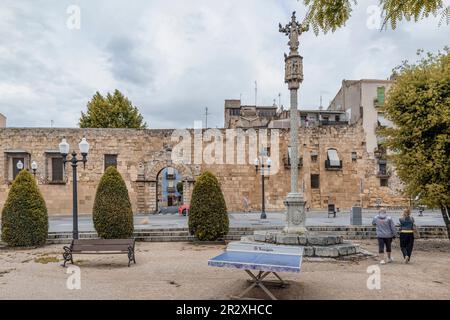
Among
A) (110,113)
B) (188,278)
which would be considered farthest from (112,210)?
(110,113)

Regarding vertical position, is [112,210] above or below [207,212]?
above

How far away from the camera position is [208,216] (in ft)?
42.6

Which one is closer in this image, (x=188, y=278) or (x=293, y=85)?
(x=188, y=278)

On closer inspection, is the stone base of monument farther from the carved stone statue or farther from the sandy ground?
the carved stone statue

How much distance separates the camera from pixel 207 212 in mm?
12969

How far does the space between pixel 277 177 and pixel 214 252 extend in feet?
49.3

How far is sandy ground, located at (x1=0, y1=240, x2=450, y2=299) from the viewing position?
6699 mm

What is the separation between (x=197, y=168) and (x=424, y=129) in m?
15.8

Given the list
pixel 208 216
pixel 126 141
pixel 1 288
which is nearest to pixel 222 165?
pixel 126 141

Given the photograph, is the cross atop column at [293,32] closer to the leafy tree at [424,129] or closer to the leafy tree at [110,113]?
the leafy tree at [424,129]

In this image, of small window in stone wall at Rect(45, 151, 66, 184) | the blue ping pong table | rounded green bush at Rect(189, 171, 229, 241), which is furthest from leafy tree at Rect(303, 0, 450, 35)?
small window in stone wall at Rect(45, 151, 66, 184)

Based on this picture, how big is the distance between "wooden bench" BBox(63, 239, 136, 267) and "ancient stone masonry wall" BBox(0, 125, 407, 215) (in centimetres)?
1466

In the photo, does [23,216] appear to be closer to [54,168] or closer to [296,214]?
[296,214]
